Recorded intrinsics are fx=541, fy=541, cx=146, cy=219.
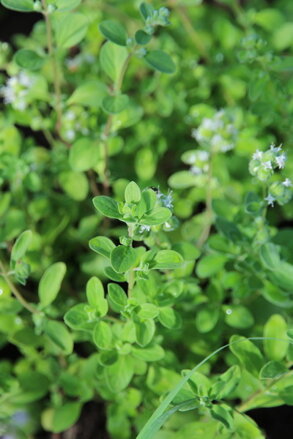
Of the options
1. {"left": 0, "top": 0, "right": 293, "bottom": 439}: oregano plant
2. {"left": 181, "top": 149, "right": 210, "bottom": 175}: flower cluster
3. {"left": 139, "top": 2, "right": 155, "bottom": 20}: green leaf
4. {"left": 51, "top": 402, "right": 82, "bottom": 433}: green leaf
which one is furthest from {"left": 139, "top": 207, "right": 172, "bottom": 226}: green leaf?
{"left": 51, "top": 402, "right": 82, "bottom": 433}: green leaf

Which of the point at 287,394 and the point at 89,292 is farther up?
the point at 89,292

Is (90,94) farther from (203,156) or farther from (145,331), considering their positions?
(145,331)

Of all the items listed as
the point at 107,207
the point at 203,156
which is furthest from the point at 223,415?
the point at 203,156

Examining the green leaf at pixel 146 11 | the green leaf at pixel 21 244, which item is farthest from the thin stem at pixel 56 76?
the green leaf at pixel 21 244

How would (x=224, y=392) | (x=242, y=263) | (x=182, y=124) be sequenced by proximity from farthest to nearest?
1. (x=182, y=124)
2. (x=242, y=263)
3. (x=224, y=392)

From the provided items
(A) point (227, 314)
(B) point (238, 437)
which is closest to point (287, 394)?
(B) point (238, 437)

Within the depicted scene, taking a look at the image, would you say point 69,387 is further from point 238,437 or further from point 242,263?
point 242,263
